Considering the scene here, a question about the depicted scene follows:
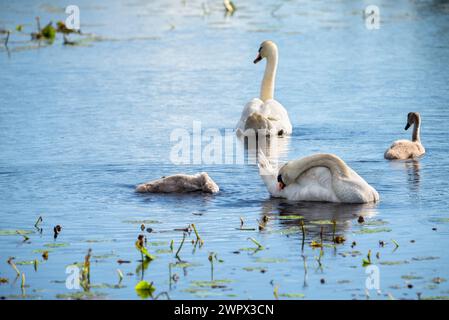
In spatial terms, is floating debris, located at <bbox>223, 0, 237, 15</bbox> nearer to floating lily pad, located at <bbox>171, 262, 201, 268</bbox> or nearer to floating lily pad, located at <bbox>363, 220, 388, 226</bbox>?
floating lily pad, located at <bbox>363, 220, 388, 226</bbox>

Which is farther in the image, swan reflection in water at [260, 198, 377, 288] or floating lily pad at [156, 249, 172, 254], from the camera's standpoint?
swan reflection in water at [260, 198, 377, 288]

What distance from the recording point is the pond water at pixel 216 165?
1078 cm

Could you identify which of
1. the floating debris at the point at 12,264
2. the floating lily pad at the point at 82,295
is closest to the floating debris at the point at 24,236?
the floating debris at the point at 12,264

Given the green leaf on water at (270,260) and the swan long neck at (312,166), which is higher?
the swan long neck at (312,166)

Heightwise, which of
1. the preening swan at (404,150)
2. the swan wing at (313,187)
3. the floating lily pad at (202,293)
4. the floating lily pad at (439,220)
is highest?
the preening swan at (404,150)

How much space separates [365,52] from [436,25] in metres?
4.95

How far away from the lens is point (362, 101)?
2275 cm

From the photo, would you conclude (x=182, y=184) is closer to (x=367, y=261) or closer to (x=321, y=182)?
(x=321, y=182)

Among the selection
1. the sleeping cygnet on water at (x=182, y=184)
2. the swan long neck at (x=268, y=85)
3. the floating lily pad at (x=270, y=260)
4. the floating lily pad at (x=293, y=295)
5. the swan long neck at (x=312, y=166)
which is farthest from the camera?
the swan long neck at (x=268, y=85)

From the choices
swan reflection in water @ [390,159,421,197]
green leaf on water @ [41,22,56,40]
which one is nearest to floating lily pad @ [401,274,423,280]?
swan reflection in water @ [390,159,421,197]

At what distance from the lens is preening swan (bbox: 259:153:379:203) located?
13.8 m

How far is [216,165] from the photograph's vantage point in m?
16.6

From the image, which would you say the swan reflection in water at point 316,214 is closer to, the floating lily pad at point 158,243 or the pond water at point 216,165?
the pond water at point 216,165

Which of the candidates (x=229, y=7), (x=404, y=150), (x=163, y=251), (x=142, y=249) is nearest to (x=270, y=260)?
(x=163, y=251)
